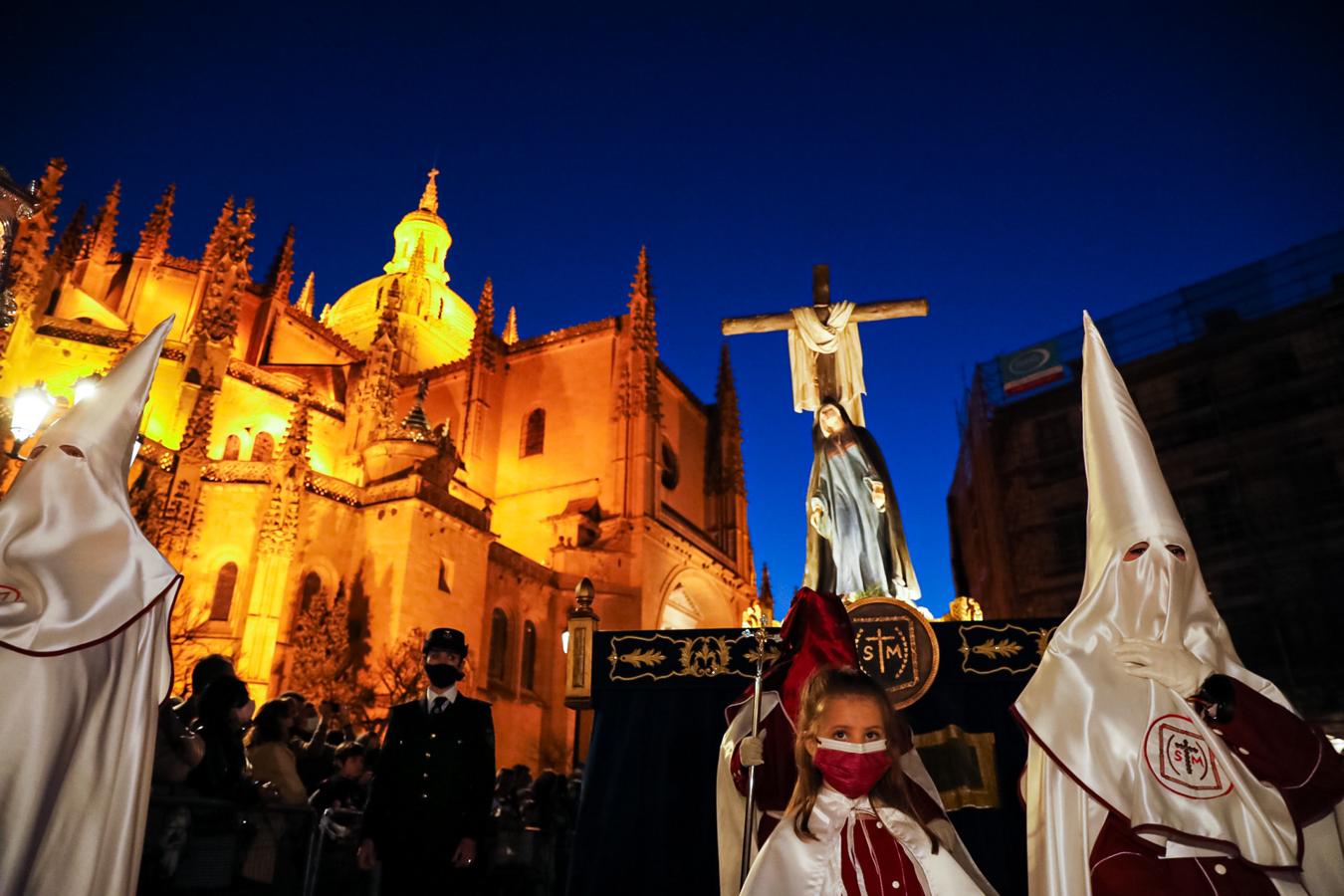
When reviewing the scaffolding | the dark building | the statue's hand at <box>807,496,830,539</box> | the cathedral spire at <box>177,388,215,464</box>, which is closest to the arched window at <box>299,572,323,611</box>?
the cathedral spire at <box>177,388,215,464</box>

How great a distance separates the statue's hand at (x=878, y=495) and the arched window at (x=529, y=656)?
1939cm

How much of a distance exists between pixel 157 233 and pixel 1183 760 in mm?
34799

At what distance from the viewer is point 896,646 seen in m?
5.99

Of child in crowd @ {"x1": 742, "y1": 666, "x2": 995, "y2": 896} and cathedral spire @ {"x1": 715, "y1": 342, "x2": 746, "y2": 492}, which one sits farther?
cathedral spire @ {"x1": 715, "y1": 342, "x2": 746, "y2": 492}

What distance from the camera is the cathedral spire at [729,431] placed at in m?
36.7

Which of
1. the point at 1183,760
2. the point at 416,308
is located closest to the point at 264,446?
the point at 416,308

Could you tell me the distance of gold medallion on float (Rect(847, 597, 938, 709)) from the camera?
5812mm

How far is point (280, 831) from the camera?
4785 mm

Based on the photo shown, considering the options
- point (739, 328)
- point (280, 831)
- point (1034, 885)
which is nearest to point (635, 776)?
point (280, 831)

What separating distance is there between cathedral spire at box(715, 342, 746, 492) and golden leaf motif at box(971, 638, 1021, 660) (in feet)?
99.6

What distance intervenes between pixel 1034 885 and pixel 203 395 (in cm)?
2428

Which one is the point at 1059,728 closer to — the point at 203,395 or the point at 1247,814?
the point at 1247,814

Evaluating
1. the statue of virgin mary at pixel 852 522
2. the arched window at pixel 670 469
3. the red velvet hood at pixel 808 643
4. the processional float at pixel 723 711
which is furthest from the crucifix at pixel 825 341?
the arched window at pixel 670 469

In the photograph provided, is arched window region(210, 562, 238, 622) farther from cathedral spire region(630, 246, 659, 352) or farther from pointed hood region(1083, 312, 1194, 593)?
pointed hood region(1083, 312, 1194, 593)
